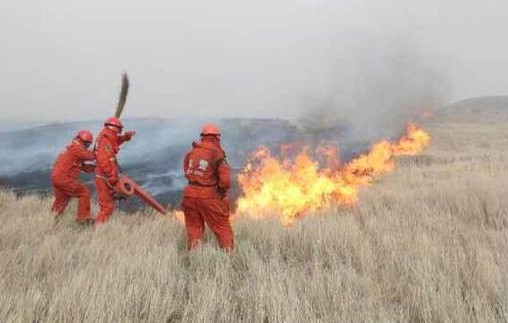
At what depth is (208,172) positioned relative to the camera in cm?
629

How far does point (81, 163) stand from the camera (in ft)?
28.0

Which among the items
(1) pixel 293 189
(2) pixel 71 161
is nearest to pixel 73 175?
(2) pixel 71 161

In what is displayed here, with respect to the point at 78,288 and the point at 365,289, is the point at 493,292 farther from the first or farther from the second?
the point at 78,288

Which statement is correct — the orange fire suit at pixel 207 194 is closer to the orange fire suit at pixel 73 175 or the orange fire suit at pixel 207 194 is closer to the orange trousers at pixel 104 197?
the orange trousers at pixel 104 197

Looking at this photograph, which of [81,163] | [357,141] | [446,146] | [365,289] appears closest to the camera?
[365,289]

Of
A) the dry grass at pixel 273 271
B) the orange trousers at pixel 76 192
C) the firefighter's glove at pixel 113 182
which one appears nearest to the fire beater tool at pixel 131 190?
the firefighter's glove at pixel 113 182

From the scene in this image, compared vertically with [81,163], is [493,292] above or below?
below

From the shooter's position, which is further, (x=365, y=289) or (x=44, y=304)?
(x=365, y=289)

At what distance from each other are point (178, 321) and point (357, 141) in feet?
61.5

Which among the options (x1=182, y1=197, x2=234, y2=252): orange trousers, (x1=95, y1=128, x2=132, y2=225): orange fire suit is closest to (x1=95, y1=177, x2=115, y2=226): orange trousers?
(x1=95, y1=128, x2=132, y2=225): orange fire suit

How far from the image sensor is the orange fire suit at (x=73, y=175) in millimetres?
8273

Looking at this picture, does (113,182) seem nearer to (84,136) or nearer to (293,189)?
(84,136)

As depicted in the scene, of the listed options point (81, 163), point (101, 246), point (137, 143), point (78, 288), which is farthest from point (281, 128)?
point (78, 288)

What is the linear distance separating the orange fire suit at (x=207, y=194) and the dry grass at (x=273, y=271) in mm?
272
